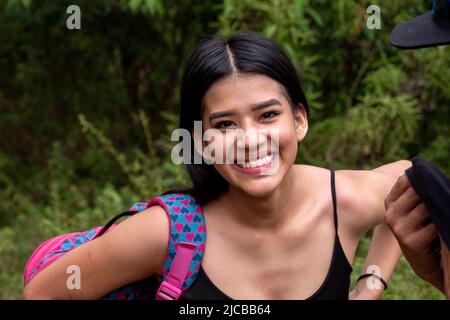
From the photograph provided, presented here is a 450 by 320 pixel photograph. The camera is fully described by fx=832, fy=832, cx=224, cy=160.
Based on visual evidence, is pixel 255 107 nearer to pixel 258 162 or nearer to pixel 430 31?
pixel 258 162

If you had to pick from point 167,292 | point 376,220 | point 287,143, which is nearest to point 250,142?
point 287,143

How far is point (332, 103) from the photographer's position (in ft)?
18.0

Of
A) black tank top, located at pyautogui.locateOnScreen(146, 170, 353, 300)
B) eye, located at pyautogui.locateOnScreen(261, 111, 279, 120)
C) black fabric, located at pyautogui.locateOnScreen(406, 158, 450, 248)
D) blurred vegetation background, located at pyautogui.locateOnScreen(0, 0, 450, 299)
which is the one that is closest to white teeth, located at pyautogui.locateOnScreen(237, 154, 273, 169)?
eye, located at pyautogui.locateOnScreen(261, 111, 279, 120)

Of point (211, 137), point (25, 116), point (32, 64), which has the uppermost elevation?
point (211, 137)

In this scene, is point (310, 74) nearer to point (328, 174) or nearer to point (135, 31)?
point (135, 31)

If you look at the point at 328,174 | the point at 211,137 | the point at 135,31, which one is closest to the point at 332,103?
the point at 135,31

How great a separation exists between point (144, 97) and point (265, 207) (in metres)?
4.16

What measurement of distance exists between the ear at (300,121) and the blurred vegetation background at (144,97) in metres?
1.17

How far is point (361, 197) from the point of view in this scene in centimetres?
290

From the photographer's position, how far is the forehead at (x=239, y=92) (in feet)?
8.56

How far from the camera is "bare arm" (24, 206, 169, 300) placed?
2.60m

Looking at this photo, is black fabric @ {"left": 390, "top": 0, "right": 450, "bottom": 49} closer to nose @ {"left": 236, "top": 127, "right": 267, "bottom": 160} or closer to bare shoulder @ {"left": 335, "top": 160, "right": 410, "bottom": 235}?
nose @ {"left": 236, "top": 127, "right": 267, "bottom": 160}

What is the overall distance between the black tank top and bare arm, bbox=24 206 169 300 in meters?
0.15
